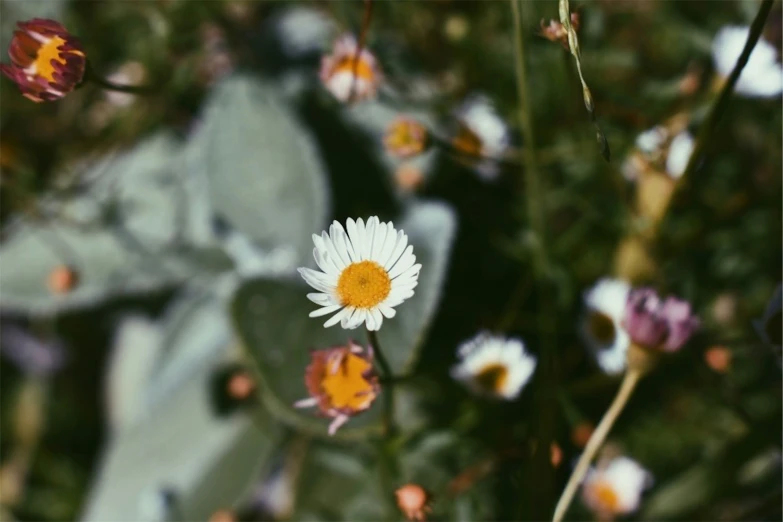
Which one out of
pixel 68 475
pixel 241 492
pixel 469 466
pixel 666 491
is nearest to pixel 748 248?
pixel 666 491

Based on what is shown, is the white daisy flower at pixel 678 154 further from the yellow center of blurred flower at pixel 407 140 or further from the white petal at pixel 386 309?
the white petal at pixel 386 309

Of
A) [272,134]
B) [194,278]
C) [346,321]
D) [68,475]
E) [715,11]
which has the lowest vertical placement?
[346,321]

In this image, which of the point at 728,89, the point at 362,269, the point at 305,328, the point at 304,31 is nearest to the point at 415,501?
the point at 362,269

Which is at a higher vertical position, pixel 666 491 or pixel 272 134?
pixel 272 134

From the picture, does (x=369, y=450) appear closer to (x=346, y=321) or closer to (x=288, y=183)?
(x=288, y=183)

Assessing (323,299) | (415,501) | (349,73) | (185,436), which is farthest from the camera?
(185,436)

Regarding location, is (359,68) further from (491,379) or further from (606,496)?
(606,496)

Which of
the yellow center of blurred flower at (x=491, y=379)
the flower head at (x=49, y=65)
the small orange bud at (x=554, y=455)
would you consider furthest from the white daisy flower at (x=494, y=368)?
the flower head at (x=49, y=65)
